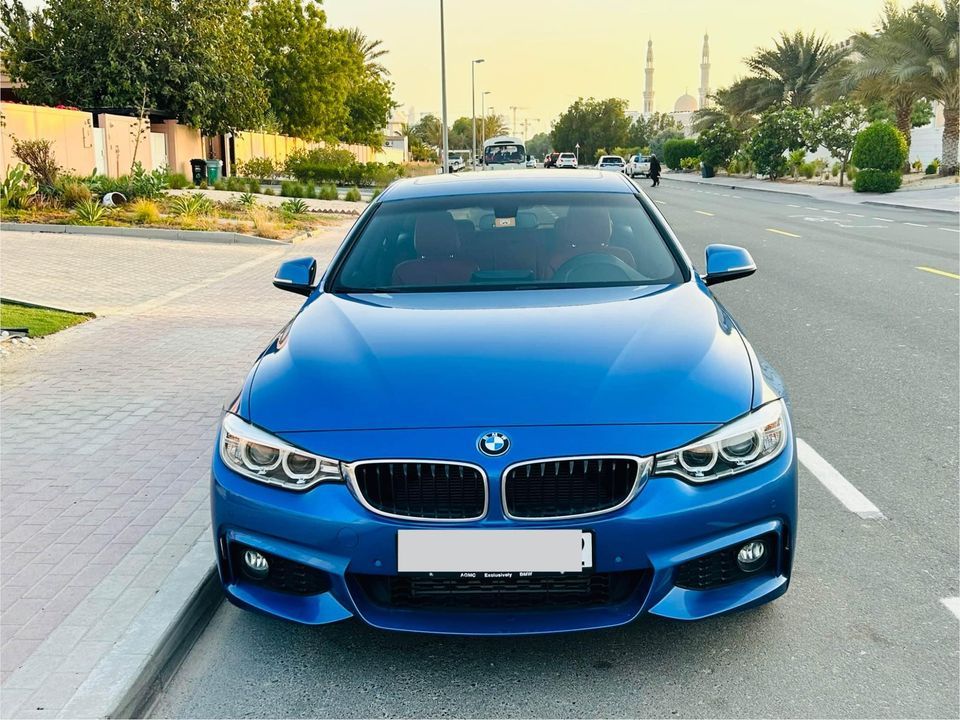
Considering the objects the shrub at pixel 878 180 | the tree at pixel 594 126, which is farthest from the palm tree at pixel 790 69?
the tree at pixel 594 126

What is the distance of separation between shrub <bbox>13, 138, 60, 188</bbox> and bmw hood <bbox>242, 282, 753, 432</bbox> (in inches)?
826

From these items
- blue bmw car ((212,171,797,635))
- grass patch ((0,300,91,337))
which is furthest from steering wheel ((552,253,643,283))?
grass patch ((0,300,91,337))

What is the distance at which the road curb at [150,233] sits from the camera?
746 inches

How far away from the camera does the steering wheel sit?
4578mm

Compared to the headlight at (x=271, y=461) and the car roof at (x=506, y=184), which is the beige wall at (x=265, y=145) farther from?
the headlight at (x=271, y=461)

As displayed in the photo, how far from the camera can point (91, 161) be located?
30.6 metres

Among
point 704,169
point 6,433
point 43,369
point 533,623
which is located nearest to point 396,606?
point 533,623

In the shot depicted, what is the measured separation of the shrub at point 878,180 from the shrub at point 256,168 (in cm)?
2413

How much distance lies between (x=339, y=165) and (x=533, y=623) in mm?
44105

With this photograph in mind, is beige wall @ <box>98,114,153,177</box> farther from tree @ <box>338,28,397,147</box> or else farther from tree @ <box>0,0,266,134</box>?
tree @ <box>338,28,397,147</box>

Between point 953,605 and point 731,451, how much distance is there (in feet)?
4.04

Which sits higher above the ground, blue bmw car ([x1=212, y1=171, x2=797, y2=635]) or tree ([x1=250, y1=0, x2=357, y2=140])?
tree ([x1=250, y1=0, x2=357, y2=140])

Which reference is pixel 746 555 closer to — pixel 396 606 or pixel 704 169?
pixel 396 606

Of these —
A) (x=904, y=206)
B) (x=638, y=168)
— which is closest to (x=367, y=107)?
(x=638, y=168)
